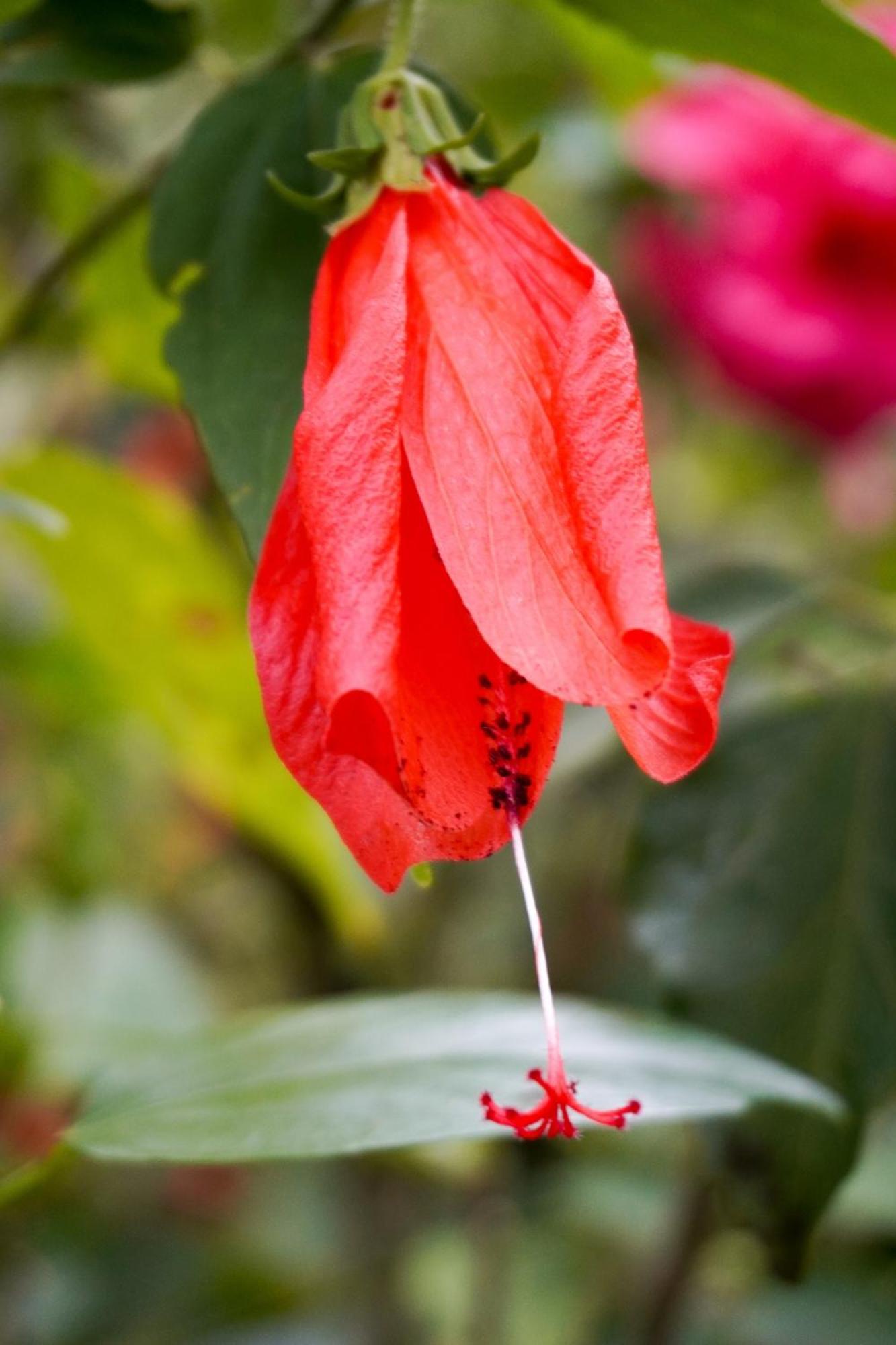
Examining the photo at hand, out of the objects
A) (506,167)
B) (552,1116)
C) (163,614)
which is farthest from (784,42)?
(163,614)

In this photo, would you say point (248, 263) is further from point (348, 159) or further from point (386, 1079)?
point (386, 1079)

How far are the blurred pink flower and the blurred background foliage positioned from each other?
0.08 m

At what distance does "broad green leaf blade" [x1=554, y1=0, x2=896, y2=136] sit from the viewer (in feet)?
1.34

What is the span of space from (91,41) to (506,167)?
0.51ft

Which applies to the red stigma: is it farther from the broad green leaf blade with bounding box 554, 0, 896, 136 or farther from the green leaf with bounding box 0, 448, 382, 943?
the green leaf with bounding box 0, 448, 382, 943

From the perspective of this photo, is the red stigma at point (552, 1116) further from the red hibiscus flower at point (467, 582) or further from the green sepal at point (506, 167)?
the green sepal at point (506, 167)

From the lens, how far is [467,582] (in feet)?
1.07

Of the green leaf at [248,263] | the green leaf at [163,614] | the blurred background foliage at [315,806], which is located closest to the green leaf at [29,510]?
the blurred background foliage at [315,806]

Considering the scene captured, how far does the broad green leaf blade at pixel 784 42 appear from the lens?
41 cm

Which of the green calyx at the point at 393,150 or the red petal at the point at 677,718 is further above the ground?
A: the green calyx at the point at 393,150

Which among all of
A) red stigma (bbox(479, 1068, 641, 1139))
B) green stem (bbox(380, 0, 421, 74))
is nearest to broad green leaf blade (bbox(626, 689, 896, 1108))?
red stigma (bbox(479, 1068, 641, 1139))

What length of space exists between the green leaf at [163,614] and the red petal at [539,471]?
403 millimetres

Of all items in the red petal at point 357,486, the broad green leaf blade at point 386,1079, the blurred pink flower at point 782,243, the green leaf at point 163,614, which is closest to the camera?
the red petal at point 357,486

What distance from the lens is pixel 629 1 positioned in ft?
1.41
